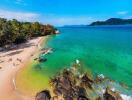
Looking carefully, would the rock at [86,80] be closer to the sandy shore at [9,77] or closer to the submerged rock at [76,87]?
the submerged rock at [76,87]

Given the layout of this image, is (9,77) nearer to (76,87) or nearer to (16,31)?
(76,87)

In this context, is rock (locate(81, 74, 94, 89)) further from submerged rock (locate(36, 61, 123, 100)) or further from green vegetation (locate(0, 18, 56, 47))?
green vegetation (locate(0, 18, 56, 47))

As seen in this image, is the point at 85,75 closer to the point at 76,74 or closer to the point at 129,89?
the point at 76,74

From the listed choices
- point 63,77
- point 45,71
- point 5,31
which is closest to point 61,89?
point 63,77

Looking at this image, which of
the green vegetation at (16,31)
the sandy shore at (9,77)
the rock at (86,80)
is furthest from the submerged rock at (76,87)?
the green vegetation at (16,31)

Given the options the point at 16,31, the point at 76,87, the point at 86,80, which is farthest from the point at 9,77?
the point at 16,31

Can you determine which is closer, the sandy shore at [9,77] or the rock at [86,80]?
the rock at [86,80]


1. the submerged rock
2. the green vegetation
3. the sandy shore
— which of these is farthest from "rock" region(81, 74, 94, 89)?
the green vegetation

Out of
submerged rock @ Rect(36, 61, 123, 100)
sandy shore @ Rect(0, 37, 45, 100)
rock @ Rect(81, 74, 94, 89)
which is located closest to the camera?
submerged rock @ Rect(36, 61, 123, 100)

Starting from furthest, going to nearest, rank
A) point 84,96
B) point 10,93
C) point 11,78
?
1. point 11,78
2. point 10,93
3. point 84,96
